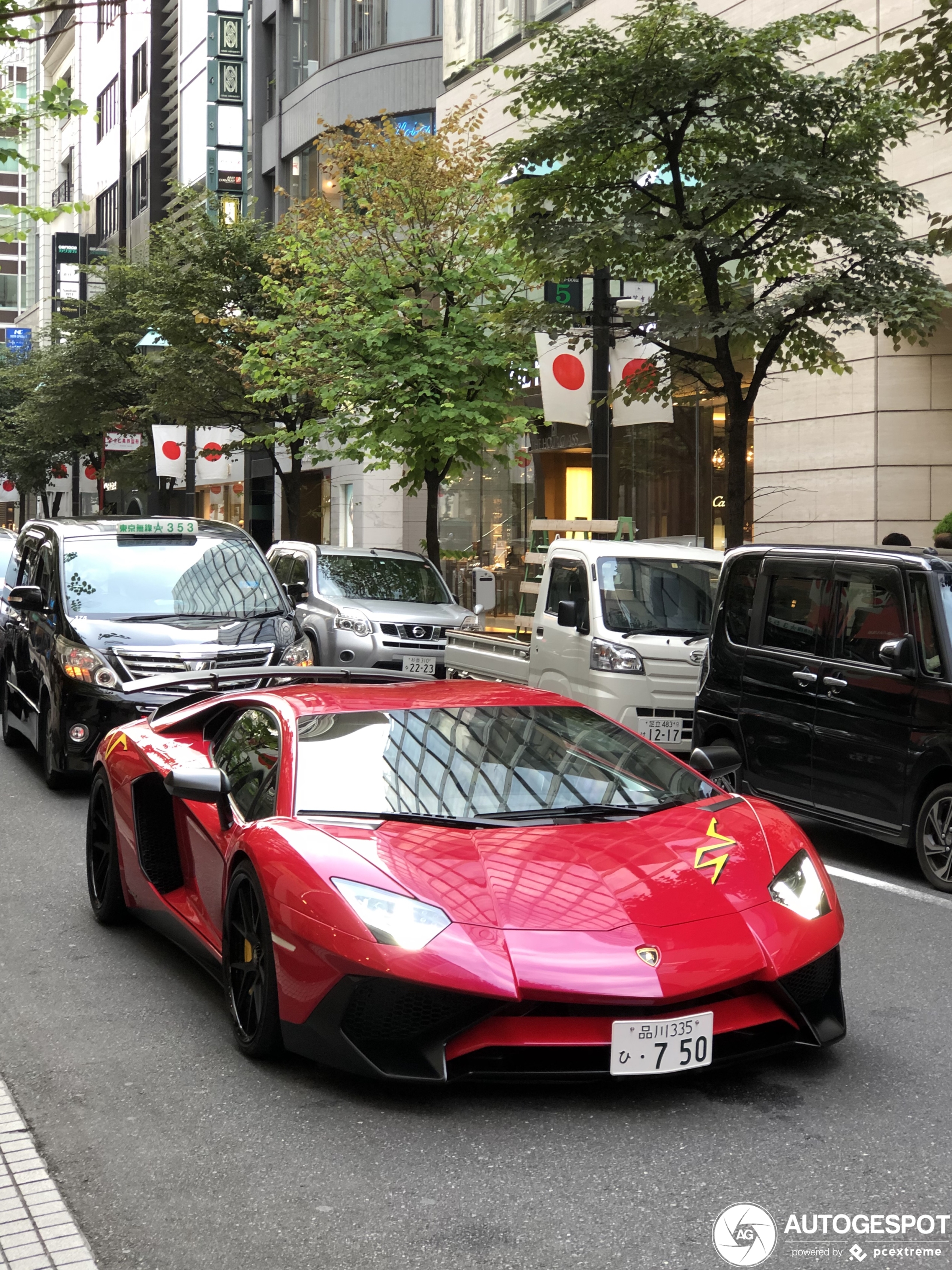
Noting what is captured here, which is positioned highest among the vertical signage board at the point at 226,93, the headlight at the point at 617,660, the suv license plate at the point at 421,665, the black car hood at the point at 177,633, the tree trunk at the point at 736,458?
the vertical signage board at the point at 226,93

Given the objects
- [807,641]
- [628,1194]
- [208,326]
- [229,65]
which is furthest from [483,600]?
[229,65]

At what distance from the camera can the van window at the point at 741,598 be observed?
10.1 meters

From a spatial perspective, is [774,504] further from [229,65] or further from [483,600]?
[229,65]

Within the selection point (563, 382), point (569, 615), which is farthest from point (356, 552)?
point (569, 615)

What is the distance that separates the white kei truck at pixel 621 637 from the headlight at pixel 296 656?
4.75 feet

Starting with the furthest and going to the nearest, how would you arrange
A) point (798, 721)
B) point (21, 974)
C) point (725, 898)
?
point (798, 721) < point (21, 974) < point (725, 898)

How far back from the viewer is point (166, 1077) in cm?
500

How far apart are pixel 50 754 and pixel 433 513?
39.6ft

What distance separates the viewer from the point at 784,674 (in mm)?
9586

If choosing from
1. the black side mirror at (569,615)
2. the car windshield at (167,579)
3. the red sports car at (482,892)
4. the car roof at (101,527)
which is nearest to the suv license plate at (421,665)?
the car roof at (101,527)

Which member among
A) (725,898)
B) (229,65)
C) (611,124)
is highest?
(229,65)

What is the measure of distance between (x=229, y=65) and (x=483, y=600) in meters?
33.0

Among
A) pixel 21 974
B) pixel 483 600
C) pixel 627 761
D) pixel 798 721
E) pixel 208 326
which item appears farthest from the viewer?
pixel 208 326

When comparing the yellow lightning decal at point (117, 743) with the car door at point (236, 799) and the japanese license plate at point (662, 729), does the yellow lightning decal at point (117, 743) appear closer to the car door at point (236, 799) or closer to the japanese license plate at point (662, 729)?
the car door at point (236, 799)
